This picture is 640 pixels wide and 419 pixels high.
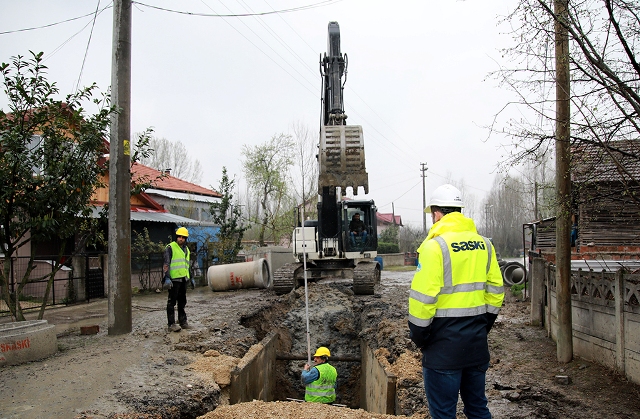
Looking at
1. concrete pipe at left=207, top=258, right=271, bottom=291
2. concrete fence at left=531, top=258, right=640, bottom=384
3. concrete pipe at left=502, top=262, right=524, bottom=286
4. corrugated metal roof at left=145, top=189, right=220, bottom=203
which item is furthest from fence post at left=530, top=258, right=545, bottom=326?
corrugated metal roof at left=145, top=189, right=220, bottom=203

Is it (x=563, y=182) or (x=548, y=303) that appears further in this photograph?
(x=548, y=303)

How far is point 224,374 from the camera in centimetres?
707

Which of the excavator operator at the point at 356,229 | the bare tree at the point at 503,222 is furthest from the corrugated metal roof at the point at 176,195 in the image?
the bare tree at the point at 503,222

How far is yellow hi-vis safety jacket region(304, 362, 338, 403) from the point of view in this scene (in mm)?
7879

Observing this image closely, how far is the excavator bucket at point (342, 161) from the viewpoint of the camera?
39.6 ft

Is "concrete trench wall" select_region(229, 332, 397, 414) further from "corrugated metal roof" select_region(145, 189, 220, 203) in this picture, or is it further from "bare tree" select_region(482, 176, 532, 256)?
"bare tree" select_region(482, 176, 532, 256)

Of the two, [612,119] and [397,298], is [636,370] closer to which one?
A: [612,119]

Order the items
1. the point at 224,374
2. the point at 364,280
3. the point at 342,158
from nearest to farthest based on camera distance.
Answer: the point at 224,374 < the point at 342,158 < the point at 364,280

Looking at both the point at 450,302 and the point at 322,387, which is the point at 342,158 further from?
the point at 450,302

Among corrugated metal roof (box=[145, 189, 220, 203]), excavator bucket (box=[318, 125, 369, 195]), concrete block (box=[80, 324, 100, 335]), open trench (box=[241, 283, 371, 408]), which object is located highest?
corrugated metal roof (box=[145, 189, 220, 203])

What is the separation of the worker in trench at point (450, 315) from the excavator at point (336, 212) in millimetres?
8147

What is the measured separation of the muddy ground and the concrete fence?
0.72 ft

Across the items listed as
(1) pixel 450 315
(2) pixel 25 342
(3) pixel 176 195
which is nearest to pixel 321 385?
(2) pixel 25 342

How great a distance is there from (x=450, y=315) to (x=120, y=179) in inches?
275
